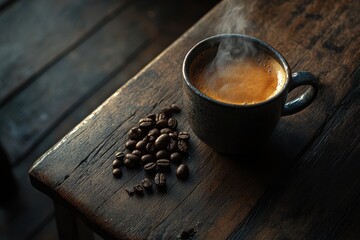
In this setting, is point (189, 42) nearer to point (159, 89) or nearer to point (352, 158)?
point (159, 89)

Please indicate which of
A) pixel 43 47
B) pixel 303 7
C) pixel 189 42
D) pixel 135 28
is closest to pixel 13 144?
pixel 43 47

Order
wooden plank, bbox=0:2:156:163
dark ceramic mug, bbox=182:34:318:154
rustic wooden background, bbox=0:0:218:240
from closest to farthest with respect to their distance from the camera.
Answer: dark ceramic mug, bbox=182:34:318:154 < rustic wooden background, bbox=0:0:218:240 < wooden plank, bbox=0:2:156:163

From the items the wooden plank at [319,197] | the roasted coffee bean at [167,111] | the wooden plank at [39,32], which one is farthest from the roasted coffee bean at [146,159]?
the wooden plank at [39,32]

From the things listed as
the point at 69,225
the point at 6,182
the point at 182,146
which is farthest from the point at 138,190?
Result: the point at 6,182

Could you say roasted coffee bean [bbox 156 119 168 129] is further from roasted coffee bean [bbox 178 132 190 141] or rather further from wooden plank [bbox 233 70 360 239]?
wooden plank [bbox 233 70 360 239]

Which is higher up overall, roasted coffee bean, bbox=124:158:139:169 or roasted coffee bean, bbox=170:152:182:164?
roasted coffee bean, bbox=124:158:139:169

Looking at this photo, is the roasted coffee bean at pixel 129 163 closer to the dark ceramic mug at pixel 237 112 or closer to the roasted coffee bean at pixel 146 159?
the roasted coffee bean at pixel 146 159

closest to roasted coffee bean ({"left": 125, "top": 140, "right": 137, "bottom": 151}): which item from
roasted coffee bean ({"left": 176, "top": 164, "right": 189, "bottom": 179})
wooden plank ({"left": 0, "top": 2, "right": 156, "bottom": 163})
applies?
roasted coffee bean ({"left": 176, "top": 164, "right": 189, "bottom": 179})
